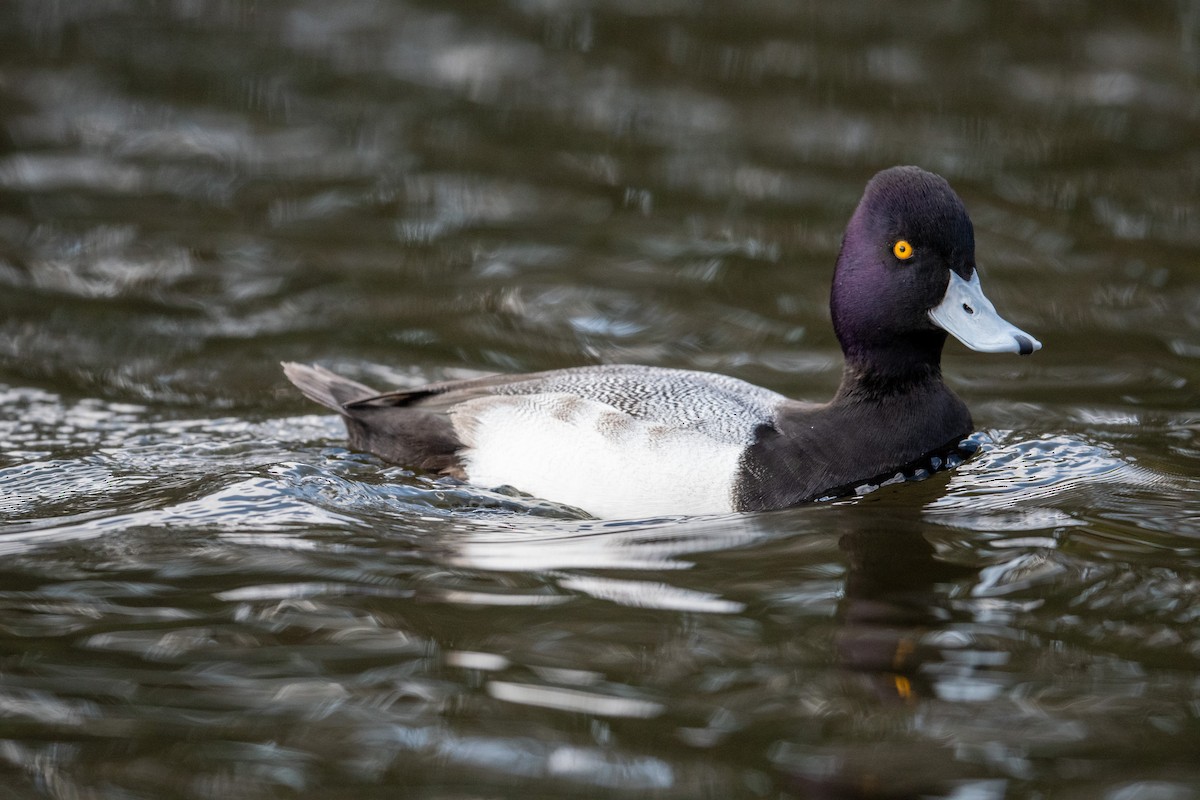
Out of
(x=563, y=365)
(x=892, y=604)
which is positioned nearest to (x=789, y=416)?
(x=892, y=604)

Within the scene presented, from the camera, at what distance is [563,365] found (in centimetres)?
795

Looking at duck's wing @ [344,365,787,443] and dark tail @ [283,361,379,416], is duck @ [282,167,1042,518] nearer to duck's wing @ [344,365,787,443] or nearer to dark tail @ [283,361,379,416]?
duck's wing @ [344,365,787,443]

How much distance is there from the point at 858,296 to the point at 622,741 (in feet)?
8.51

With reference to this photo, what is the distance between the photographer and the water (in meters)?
4.12

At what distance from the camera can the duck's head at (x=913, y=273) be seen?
582 cm

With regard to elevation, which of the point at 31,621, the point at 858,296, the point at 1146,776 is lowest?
the point at 31,621

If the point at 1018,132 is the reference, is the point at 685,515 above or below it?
below

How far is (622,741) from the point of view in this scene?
405 cm

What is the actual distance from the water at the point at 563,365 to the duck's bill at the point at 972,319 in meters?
0.63

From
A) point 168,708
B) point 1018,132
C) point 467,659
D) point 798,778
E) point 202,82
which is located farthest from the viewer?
point 202,82

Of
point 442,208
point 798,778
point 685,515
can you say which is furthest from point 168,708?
point 442,208

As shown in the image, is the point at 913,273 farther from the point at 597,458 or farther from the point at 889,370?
the point at 597,458

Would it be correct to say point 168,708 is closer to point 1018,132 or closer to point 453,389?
point 453,389

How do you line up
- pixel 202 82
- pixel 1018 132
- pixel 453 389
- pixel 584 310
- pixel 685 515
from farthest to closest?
pixel 202 82 < pixel 1018 132 < pixel 584 310 < pixel 453 389 < pixel 685 515
